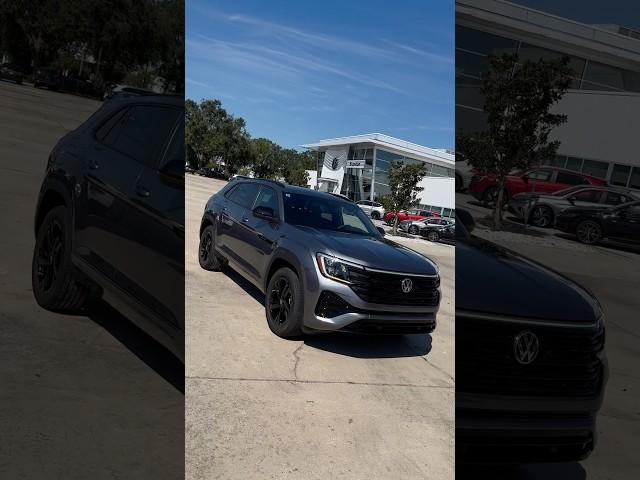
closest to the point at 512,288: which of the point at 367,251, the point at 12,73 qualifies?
the point at 367,251

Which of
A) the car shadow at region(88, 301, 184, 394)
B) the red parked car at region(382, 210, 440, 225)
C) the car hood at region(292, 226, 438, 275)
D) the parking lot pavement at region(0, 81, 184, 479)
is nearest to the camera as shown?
the parking lot pavement at region(0, 81, 184, 479)

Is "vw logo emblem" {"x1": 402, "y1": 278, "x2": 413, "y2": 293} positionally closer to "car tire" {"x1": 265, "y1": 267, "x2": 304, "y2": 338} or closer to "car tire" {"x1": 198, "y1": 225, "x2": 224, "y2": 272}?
"car tire" {"x1": 265, "y1": 267, "x2": 304, "y2": 338}

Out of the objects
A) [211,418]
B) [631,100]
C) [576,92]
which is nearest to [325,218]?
[211,418]

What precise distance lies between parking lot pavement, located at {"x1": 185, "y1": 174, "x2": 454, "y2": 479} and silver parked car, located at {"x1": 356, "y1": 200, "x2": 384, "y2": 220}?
134 mm

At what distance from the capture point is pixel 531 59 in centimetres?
120

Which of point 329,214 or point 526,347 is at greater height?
point 329,214

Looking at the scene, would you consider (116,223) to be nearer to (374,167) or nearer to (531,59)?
(374,167)

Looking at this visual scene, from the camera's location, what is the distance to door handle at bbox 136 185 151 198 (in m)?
0.98

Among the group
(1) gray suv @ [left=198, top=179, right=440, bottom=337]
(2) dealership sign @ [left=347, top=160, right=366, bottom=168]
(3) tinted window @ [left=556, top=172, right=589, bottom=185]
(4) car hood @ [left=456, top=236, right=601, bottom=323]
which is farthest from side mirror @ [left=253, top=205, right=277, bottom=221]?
(3) tinted window @ [left=556, top=172, right=589, bottom=185]

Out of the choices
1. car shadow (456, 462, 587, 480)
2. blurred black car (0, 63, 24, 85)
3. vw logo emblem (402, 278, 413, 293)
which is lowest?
car shadow (456, 462, 587, 480)

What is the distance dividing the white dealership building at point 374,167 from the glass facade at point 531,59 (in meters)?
0.10

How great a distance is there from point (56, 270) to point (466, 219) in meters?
0.86

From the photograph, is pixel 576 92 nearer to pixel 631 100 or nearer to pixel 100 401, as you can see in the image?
pixel 631 100

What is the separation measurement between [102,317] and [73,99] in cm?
40
